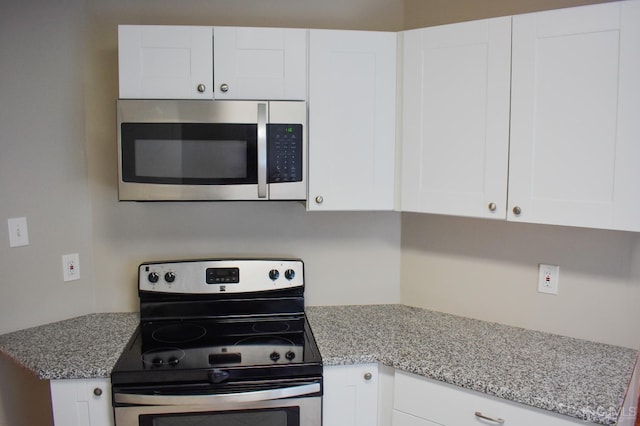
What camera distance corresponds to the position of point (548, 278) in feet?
5.97

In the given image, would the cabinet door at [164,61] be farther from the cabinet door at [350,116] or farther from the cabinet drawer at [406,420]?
the cabinet drawer at [406,420]

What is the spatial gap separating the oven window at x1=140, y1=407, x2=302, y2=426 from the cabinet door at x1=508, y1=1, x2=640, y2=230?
3.56ft

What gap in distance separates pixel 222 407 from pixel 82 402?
1.60 ft

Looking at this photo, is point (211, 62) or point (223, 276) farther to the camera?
point (223, 276)

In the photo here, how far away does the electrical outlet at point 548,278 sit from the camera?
1.80 m

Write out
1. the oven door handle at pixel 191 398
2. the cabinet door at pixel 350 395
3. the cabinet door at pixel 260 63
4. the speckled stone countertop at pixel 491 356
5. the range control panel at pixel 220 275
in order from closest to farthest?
the speckled stone countertop at pixel 491 356 < the oven door handle at pixel 191 398 < the cabinet door at pixel 350 395 < the cabinet door at pixel 260 63 < the range control panel at pixel 220 275

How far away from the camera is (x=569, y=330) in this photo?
1792mm

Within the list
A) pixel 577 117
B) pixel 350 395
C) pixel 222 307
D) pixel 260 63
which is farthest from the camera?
pixel 222 307

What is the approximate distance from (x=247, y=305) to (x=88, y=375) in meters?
0.68

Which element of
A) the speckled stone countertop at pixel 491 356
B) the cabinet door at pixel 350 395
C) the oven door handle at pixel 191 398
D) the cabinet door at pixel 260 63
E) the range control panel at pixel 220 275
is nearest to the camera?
the speckled stone countertop at pixel 491 356

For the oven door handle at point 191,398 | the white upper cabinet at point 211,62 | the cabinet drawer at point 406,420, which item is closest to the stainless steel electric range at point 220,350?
the oven door handle at point 191,398

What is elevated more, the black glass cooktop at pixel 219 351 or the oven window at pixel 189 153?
the oven window at pixel 189 153

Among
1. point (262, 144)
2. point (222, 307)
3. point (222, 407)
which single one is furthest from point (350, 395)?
point (262, 144)

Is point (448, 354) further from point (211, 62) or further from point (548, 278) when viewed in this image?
point (211, 62)
